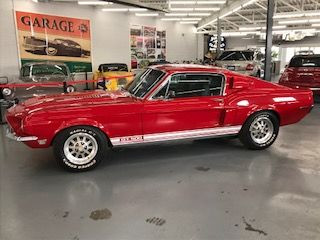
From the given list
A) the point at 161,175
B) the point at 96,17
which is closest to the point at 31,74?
the point at 96,17

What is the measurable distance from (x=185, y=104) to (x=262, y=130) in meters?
1.50

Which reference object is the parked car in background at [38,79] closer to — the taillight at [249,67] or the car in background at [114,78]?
the car in background at [114,78]

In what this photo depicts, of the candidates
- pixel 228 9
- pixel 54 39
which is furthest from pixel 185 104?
pixel 228 9

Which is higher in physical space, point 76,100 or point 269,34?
point 269,34

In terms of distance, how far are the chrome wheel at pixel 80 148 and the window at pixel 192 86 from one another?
1.10 metres

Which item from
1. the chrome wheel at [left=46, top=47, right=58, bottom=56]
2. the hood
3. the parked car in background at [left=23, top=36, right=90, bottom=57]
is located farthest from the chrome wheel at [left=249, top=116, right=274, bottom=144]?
the chrome wheel at [left=46, top=47, right=58, bottom=56]

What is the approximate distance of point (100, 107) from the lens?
12.7ft

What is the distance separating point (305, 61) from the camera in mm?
9234

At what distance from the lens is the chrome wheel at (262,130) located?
4738 millimetres

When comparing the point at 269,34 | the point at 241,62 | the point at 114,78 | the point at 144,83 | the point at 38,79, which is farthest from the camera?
the point at 241,62

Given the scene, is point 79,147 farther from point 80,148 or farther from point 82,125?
point 82,125

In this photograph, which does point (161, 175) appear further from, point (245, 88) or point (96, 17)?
point (96, 17)

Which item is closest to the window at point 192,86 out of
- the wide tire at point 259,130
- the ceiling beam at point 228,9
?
the wide tire at point 259,130

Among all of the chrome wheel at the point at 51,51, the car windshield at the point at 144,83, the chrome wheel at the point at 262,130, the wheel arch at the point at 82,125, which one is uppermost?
the chrome wheel at the point at 51,51
